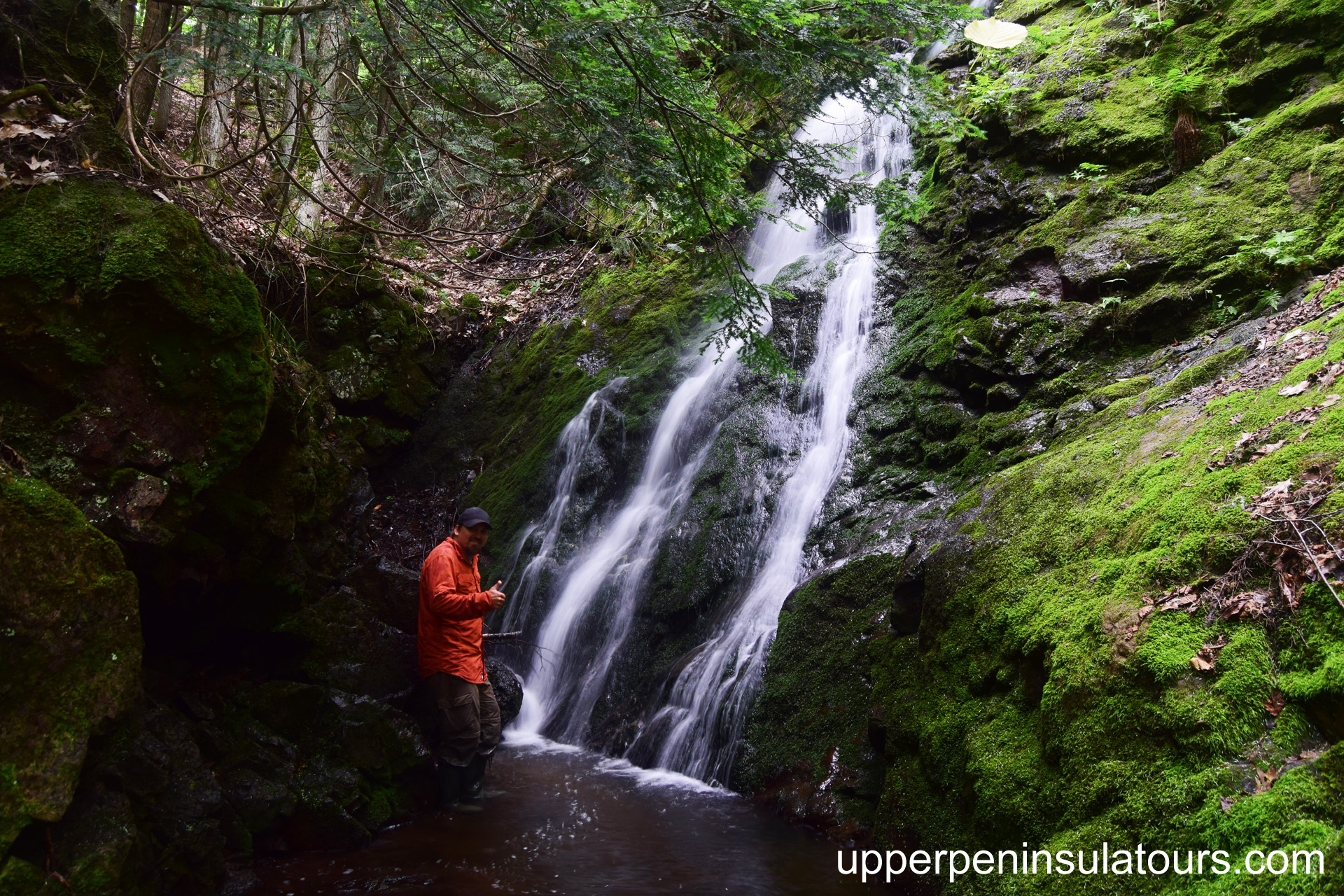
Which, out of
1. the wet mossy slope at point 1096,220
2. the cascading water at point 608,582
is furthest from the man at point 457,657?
the wet mossy slope at point 1096,220

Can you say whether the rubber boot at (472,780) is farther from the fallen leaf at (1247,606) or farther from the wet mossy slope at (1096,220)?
the fallen leaf at (1247,606)

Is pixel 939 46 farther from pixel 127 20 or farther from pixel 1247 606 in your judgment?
pixel 1247 606

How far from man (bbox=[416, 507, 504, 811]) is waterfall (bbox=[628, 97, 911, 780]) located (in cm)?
154

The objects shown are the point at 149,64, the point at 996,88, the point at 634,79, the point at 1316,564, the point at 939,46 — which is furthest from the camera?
the point at 939,46

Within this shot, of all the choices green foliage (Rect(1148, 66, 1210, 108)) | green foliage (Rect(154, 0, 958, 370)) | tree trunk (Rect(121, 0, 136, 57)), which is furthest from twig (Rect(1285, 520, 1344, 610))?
tree trunk (Rect(121, 0, 136, 57))

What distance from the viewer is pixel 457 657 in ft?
17.2

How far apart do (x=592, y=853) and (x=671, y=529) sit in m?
3.90

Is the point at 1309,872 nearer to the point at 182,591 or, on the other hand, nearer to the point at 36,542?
the point at 36,542

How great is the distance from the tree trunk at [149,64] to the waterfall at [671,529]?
5438 millimetres

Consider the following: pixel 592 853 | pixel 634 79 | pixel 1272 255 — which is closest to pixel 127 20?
pixel 634 79

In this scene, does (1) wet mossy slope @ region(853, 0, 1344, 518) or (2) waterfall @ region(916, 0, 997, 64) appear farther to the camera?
(2) waterfall @ region(916, 0, 997, 64)

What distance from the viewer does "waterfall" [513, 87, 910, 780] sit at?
5.98m

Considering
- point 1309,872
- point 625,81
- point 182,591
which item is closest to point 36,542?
point 182,591

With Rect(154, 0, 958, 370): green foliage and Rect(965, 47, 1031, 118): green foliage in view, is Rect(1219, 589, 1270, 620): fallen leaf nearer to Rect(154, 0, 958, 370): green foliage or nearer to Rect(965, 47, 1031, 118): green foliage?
Rect(154, 0, 958, 370): green foliage
